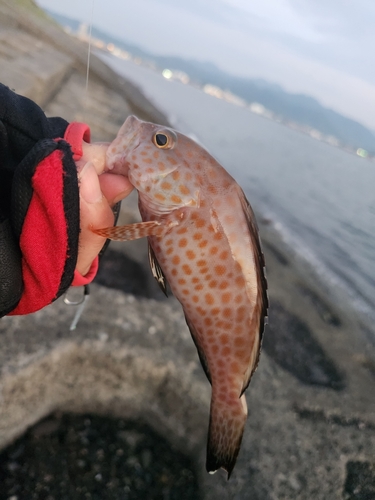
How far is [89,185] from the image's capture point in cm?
175

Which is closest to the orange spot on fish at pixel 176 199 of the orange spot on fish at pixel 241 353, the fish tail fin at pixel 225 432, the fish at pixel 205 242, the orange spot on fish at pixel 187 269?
the fish at pixel 205 242

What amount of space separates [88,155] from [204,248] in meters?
0.80

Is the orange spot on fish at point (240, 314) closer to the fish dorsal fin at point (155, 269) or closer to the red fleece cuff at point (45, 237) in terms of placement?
the fish dorsal fin at point (155, 269)

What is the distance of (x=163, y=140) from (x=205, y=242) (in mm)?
671

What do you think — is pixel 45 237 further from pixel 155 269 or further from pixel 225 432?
pixel 225 432

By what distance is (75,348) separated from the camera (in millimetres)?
3410

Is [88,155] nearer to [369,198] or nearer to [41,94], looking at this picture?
[41,94]

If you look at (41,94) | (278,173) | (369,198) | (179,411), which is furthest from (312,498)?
(369,198)

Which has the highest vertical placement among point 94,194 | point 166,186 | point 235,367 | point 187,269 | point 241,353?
point 166,186

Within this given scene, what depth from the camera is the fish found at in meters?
2.03

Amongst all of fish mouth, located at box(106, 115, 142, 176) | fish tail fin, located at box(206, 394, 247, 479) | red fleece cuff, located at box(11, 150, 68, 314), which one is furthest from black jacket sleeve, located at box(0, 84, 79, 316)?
fish tail fin, located at box(206, 394, 247, 479)

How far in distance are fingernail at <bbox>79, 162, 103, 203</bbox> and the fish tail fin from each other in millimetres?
1413

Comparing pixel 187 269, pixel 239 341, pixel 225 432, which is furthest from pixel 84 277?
pixel 225 432

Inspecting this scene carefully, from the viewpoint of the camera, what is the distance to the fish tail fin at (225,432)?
2.13 meters
